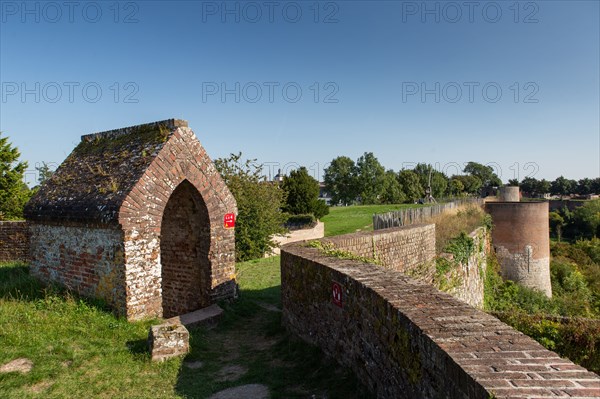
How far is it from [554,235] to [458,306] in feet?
244

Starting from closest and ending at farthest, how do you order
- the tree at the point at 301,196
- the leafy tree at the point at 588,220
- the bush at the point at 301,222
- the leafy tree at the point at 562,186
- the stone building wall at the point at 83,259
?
the stone building wall at the point at 83,259 → the bush at the point at 301,222 → the tree at the point at 301,196 → the leafy tree at the point at 588,220 → the leafy tree at the point at 562,186

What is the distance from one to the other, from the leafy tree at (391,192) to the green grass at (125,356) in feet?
207

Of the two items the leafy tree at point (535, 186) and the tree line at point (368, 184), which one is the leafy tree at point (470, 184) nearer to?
the leafy tree at point (535, 186)

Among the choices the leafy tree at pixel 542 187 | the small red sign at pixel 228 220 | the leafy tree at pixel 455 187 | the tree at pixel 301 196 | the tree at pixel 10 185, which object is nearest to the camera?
the small red sign at pixel 228 220

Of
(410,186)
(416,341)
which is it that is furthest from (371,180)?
(416,341)

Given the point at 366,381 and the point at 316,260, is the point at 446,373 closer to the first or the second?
the point at 366,381

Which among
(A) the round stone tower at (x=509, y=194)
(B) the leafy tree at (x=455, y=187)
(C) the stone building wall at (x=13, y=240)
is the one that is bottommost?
(C) the stone building wall at (x=13, y=240)

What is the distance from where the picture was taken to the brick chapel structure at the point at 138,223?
8047 millimetres

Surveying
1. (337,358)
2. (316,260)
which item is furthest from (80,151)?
(337,358)

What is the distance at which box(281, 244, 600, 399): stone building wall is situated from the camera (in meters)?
2.61

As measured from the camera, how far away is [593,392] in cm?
237

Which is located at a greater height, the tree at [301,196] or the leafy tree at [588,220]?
the tree at [301,196]

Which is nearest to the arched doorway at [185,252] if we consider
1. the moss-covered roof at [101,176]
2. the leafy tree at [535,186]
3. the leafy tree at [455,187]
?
the moss-covered roof at [101,176]

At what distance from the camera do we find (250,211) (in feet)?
72.3
